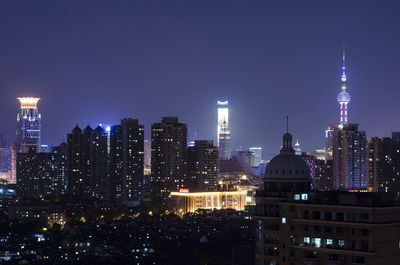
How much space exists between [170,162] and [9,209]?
81.6 ft

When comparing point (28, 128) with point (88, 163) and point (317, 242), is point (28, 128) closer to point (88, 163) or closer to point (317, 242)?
point (88, 163)

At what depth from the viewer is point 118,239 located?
57.6 metres

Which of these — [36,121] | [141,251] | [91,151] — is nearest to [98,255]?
[141,251]

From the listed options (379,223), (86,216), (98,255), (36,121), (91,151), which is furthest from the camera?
(36,121)

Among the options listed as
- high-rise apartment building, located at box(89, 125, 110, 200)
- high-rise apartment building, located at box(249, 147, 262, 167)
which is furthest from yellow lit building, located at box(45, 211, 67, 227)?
high-rise apartment building, located at box(249, 147, 262, 167)

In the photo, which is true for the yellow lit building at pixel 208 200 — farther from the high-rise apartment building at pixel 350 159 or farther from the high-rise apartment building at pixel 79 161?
the high-rise apartment building at pixel 79 161

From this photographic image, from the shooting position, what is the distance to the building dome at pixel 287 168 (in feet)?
71.3

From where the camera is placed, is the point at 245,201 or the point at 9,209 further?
→ the point at 245,201

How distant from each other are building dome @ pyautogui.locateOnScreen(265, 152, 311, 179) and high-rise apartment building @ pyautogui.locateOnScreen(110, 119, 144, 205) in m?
74.3

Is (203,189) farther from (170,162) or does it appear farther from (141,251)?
(141,251)

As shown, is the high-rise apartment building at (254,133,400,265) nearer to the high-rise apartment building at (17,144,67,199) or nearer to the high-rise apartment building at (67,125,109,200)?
the high-rise apartment building at (67,125,109,200)

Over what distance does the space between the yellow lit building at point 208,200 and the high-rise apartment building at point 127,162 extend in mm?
7162

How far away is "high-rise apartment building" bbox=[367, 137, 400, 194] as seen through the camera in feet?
260

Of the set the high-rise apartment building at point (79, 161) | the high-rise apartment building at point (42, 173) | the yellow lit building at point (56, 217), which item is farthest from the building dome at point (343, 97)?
the yellow lit building at point (56, 217)
